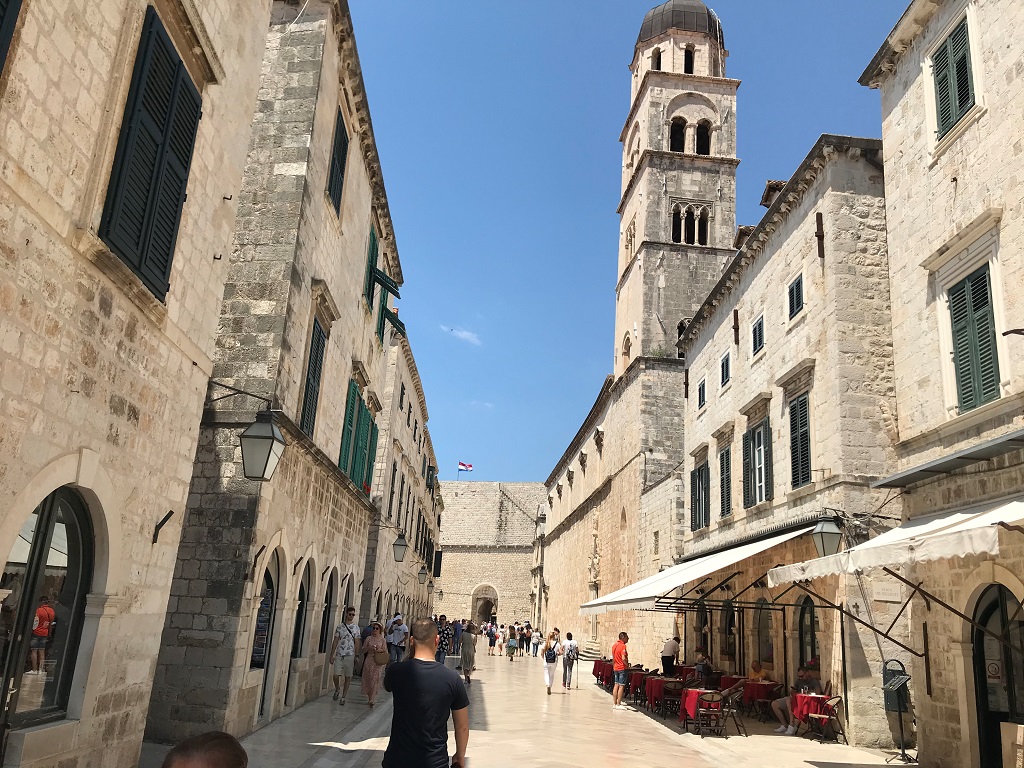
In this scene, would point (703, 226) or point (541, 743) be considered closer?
point (541, 743)

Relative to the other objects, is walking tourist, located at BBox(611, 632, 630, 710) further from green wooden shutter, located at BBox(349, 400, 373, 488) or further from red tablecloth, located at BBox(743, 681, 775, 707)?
green wooden shutter, located at BBox(349, 400, 373, 488)

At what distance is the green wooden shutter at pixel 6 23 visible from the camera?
4148 millimetres

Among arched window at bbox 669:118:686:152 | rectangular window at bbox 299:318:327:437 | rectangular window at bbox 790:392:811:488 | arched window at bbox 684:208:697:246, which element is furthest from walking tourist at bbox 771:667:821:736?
arched window at bbox 669:118:686:152

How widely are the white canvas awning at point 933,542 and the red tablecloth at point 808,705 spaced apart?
12.1ft

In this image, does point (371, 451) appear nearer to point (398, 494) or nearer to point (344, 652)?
point (344, 652)

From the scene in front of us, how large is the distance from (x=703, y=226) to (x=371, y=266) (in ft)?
66.7

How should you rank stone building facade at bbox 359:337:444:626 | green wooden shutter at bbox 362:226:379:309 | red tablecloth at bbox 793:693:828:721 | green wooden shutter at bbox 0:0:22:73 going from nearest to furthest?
green wooden shutter at bbox 0:0:22:73, red tablecloth at bbox 793:693:828:721, green wooden shutter at bbox 362:226:379:309, stone building facade at bbox 359:337:444:626

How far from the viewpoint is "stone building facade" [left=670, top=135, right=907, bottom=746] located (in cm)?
1206

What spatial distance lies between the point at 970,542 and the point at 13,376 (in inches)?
283

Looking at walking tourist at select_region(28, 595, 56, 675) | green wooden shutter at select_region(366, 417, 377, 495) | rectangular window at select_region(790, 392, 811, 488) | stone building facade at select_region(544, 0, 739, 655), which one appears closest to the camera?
walking tourist at select_region(28, 595, 56, 675)

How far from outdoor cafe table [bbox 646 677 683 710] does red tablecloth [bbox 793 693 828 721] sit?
10.0 ft

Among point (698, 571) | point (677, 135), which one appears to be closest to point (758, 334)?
point (698, 571)

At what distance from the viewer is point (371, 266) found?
16.2 meters

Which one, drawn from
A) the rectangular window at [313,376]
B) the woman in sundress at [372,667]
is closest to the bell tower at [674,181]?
the woman in sundress at [372,667]
